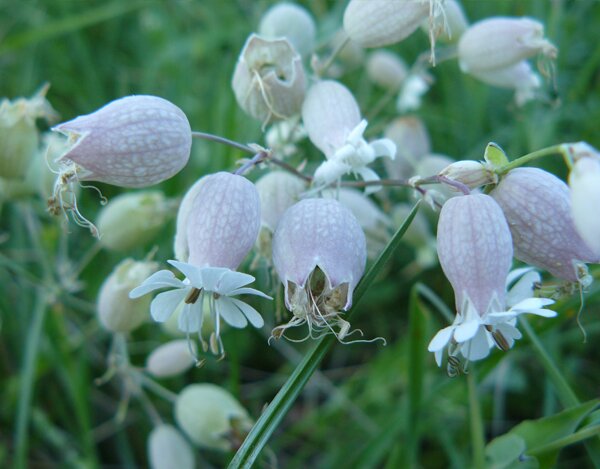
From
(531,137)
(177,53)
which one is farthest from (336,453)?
(177,53)


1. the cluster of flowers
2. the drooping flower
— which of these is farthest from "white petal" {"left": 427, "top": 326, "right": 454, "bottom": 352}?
the drooping flower

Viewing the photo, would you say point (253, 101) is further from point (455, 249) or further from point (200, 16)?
point (200, 16)

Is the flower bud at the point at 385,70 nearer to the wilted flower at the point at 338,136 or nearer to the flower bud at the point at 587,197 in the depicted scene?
the wilted flower at the point at 338,136

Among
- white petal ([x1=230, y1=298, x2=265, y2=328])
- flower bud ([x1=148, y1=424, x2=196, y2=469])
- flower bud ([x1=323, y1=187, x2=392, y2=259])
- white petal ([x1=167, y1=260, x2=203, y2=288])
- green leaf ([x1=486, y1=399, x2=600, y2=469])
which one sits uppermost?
white petal ([x1=167, y1=260, x2=203, y2=288])

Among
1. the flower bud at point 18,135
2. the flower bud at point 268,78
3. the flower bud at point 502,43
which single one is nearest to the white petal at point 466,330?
the flower bud at point 268,78

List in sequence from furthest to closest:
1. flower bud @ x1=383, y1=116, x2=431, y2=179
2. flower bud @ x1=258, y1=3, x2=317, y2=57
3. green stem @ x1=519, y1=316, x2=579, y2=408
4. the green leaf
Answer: flower bud @ x1=383, y1=116, x2=431, y2=179, flower bud @ x1=258, y1=3, x2=317, y2=57, green stem @ x1=519, y1=316, x2=579, y2=408, the green leaf

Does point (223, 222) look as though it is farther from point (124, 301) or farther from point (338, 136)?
point (124, 301)

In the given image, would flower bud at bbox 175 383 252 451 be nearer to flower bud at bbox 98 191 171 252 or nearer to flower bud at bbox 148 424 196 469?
flower bud at bbox 148 424 196 469
